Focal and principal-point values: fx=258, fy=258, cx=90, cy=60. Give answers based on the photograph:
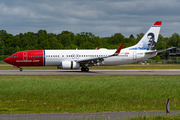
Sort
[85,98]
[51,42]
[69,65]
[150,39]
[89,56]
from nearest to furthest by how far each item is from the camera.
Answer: [85,98], [69,65], [89,56], [150,39], [51,42]

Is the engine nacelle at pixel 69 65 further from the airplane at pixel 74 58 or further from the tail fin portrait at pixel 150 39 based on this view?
the tail fin portrait at pixel 150 39

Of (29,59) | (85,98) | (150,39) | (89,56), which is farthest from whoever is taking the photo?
(150,39)

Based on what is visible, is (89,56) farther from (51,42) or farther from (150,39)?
(51,42)

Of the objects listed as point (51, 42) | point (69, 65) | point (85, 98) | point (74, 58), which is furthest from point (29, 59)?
point (51, 42)

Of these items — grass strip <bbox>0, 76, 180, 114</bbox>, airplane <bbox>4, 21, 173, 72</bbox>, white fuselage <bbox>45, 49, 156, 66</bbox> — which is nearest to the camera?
grass strip <bbox>0, 76, 180, 114</bbox>

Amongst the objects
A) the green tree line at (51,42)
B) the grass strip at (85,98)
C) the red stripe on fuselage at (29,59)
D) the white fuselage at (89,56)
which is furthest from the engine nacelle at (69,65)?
the green tree line at (51,42)

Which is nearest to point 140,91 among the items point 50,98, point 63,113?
point 50,98

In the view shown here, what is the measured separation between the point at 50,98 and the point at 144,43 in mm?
32399

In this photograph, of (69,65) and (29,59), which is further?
(29,59)

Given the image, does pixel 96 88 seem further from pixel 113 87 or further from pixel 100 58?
pixel 100 58

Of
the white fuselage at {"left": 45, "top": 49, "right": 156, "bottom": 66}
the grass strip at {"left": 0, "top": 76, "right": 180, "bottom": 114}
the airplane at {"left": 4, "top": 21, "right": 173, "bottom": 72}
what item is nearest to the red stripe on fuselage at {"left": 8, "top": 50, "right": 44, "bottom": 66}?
the airplane at {"left": 4, "top": 21, "right": 173, "bottom": 72}

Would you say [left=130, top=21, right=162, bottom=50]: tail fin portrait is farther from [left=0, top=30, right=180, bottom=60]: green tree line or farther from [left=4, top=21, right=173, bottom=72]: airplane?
[left=0, top=30, right=180, bottom=60]: green tree line

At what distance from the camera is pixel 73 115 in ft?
42.0

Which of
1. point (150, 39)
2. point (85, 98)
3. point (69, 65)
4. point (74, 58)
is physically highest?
point (150, 39)
